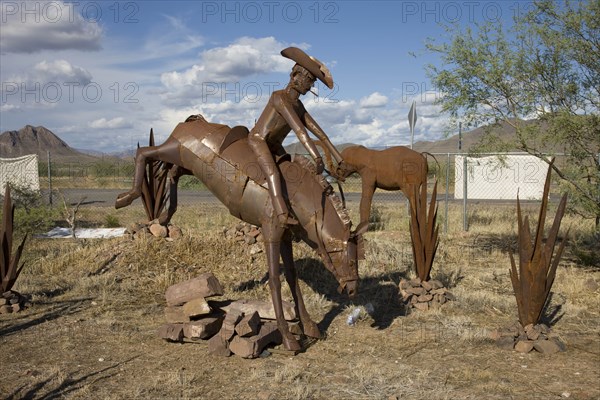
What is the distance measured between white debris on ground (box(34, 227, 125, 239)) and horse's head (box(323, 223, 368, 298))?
7.39m

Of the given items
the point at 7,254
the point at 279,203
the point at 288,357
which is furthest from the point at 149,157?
the point at 7,254

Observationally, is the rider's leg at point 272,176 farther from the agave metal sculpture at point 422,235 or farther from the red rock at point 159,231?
the red rock at point 159,231

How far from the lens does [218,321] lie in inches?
220

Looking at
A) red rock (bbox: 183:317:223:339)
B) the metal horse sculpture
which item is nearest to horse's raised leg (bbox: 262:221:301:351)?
the metal horse sculpture

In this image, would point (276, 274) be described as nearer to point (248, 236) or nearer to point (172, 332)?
point (172, 332)

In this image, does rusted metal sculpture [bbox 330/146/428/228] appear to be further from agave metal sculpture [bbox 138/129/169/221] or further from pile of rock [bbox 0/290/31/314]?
pile of rock [bbox 0/290/31/314]

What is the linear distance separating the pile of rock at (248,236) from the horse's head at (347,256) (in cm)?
403

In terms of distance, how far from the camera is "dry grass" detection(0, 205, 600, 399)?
173 inches

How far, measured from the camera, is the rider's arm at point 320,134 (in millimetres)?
4801

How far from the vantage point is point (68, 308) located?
6668mm

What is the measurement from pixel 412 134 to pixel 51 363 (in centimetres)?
849

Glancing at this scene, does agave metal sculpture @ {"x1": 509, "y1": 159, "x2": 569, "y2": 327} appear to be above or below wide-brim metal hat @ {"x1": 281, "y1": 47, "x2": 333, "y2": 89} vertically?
below

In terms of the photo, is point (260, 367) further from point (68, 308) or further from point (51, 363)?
point (68, 308)

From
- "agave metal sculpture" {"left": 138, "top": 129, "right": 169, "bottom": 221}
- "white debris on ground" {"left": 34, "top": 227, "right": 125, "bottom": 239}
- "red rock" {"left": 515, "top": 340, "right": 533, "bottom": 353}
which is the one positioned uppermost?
"agave metal sculpture" {"left": 138, "top": 129, "right": 169, "bottom": 221}
